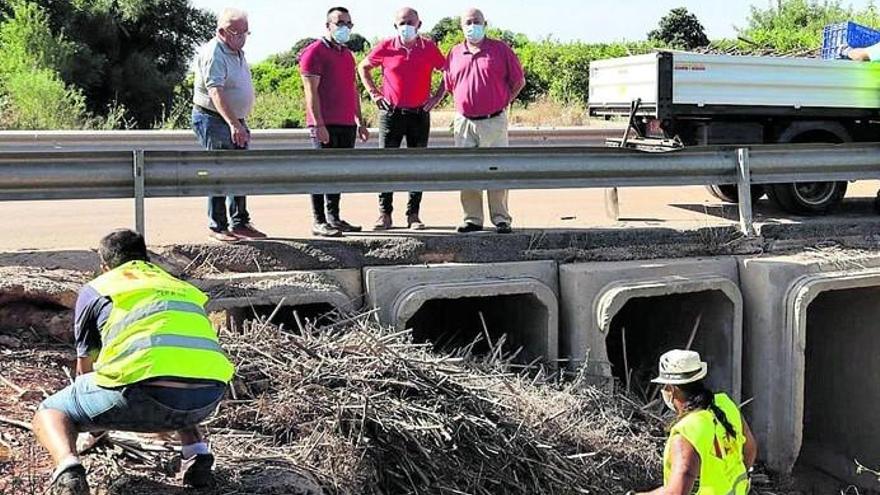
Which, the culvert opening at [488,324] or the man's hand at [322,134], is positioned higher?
the man's hand at [322,134]

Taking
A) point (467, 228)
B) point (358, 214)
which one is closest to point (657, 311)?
point (467, 228)

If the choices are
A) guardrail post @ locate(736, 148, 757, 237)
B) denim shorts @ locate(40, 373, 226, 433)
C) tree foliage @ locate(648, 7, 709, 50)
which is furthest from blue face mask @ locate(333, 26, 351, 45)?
tree foliage @ locate(648, 7, 709, 50)

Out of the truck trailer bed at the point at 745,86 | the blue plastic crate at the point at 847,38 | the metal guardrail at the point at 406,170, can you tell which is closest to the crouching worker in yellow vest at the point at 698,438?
the metal guardrail at the point at 406,170

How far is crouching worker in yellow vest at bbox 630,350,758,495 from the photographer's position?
4.70 metres

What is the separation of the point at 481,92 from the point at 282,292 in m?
2.42

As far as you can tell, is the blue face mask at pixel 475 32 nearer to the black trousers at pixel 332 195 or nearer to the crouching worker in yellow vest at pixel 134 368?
the black trousers at pixel 332 195

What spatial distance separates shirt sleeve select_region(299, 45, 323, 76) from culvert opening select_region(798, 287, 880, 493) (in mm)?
4667

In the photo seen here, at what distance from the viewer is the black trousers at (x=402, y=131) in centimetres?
837

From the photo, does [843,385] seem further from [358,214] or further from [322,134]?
[322,134]

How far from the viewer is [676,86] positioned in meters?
9.68

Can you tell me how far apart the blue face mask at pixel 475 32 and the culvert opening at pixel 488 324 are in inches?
78.2

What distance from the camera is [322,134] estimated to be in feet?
25.8

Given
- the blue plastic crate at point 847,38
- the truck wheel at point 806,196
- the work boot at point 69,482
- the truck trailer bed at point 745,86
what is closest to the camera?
the work boot at point 69,482

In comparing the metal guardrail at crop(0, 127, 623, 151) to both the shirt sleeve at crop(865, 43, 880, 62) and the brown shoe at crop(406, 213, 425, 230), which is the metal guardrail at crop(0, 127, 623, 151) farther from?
the shirt sleeve at crop(865, 43, 880, 62)
